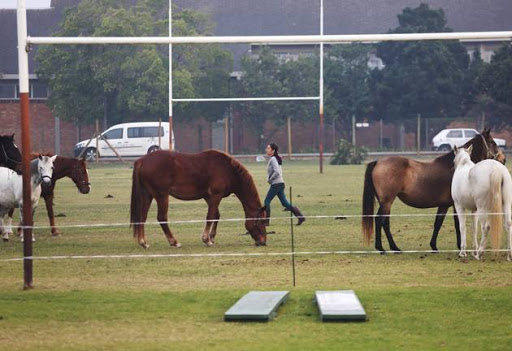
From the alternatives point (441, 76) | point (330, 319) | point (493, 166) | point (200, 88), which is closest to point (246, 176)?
point (493, 166)

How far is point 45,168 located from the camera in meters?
20.3

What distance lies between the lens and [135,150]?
186ft

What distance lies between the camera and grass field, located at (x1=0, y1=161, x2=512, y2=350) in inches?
421

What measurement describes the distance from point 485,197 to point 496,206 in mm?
377

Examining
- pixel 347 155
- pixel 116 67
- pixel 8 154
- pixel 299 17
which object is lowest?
pixel 347 155

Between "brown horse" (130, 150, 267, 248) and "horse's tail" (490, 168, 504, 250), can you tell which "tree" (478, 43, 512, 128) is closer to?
"brown horse" (130, 150, 267, 248)

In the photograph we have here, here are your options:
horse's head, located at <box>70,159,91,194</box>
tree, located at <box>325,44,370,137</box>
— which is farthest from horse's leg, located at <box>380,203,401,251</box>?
tree, located at <box>325,44,370,137</box>

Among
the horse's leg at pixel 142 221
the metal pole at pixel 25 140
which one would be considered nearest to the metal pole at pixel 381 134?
the horse's leg at pixel 142 221

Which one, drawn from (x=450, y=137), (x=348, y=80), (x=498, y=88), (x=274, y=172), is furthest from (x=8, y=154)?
(x=348, y=80)

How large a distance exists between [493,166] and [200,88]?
136 ft

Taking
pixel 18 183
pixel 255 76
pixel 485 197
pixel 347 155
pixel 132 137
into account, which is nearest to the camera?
pixel 485 197

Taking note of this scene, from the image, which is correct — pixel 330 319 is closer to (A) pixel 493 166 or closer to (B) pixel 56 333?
(B) pixel 56 333

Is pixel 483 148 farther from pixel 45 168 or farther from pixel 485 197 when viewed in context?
pixel 45 168

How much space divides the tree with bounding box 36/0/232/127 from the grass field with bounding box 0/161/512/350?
30946 millimetres
